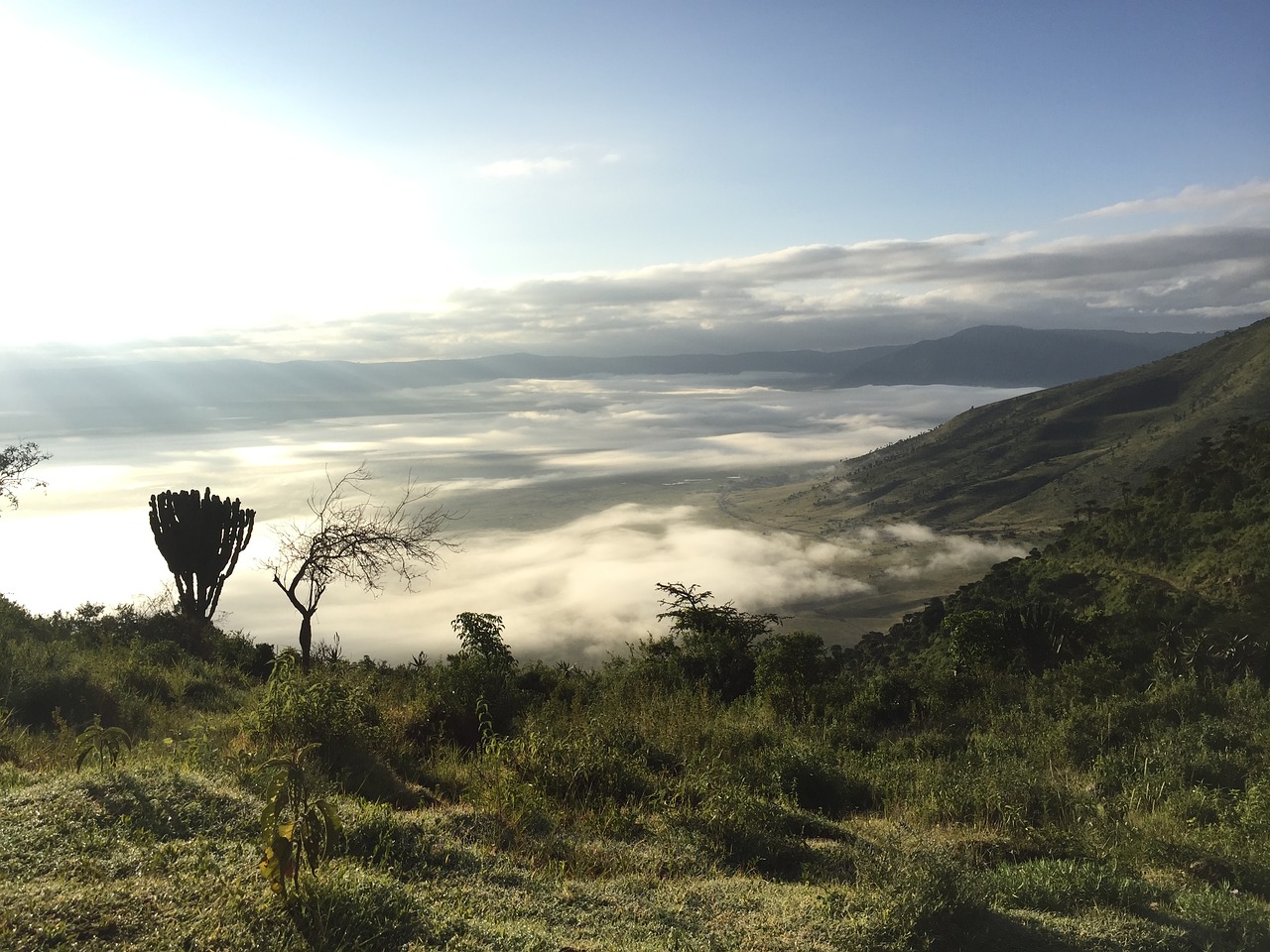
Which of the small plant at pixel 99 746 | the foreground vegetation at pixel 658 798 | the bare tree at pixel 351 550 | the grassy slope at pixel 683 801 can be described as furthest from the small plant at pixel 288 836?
the bare tree at pixel 351 550

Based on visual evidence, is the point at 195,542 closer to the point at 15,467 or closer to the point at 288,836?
the point at 15,467

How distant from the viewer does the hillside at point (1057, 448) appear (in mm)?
101125

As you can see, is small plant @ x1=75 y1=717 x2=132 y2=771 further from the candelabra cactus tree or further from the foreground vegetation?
the candelabra cactus tree

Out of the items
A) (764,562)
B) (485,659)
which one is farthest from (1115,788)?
(764,562)

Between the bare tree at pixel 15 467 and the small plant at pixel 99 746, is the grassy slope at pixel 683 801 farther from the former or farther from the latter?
the bare tree at pixel 15 467

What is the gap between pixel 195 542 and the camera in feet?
56.5

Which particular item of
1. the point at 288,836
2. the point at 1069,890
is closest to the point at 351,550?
the point at 288,836

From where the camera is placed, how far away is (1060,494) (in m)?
116

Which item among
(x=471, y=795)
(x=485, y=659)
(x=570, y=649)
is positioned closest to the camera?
(x=471, y=795)

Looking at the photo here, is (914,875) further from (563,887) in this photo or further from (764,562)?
(764,562)

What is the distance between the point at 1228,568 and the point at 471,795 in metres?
31.6

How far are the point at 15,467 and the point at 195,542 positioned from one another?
11.6 metres

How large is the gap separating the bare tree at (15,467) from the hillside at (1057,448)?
8747cm

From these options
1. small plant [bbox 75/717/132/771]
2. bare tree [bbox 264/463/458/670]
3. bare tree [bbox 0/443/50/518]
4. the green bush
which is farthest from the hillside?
small plant [bbox 75/717/132/771]
